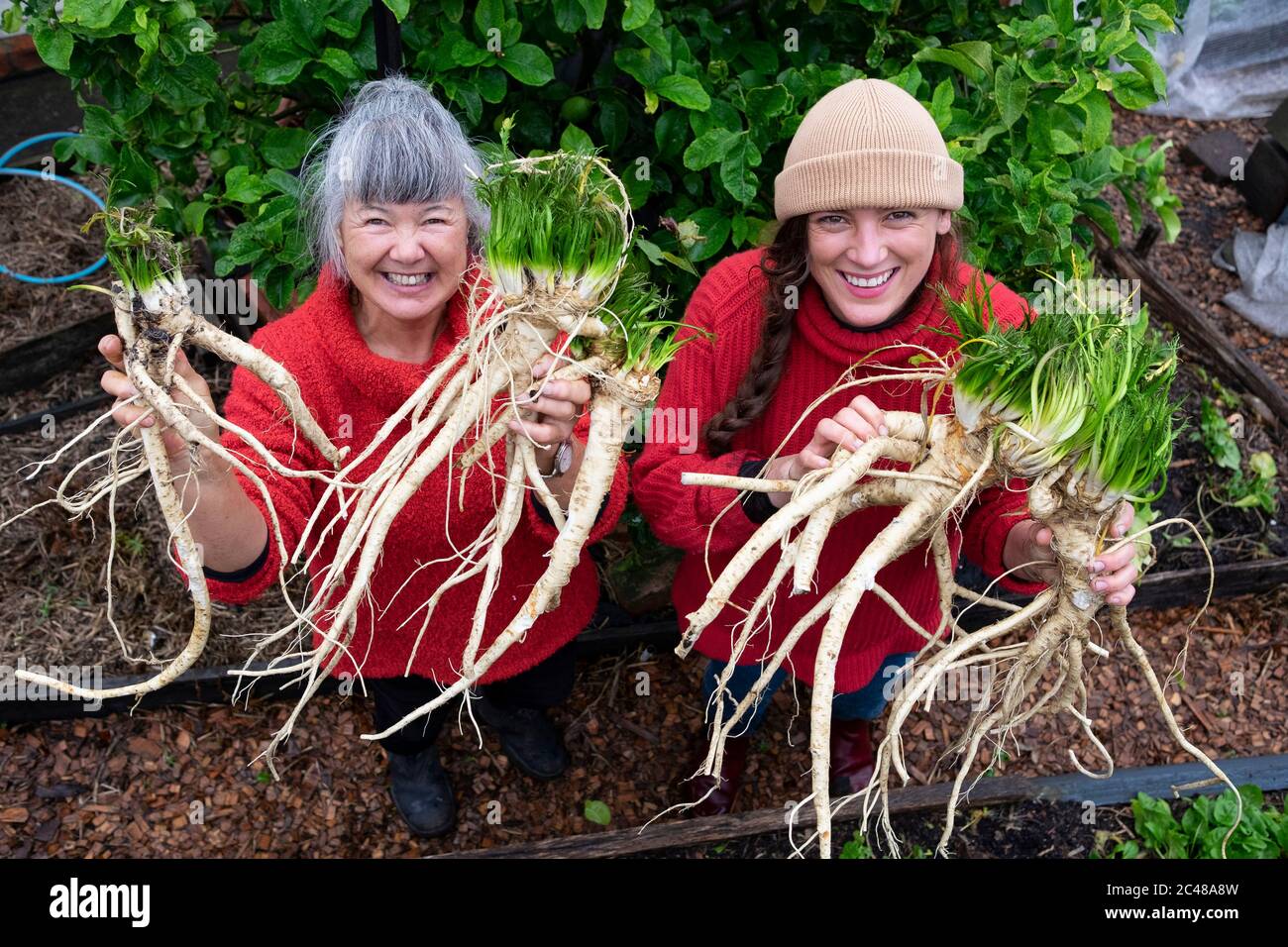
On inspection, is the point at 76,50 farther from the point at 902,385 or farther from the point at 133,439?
the point at 902,385

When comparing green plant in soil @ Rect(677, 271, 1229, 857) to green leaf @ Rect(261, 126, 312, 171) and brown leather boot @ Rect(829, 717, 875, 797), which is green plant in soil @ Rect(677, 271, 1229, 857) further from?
green leaf @ Rect(261, 126, 312, 171)

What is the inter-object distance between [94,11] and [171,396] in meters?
0.80

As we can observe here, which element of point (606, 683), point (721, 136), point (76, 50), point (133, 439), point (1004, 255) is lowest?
point (606, 683)

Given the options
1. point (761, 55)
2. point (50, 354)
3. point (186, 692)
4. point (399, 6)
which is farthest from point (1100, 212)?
point (50, 354)

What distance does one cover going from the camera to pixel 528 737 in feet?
8.71

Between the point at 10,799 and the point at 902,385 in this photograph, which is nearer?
the point at 902,385

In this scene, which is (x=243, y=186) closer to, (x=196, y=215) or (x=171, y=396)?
(x=196, y=215)

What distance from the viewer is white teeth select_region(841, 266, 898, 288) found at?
1701 millimetres

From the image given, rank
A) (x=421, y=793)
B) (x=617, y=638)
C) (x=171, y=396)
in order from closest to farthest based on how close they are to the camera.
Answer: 1. (x=171, y=396)
2. (x=421, y=793)
3. (x=617, y=638)

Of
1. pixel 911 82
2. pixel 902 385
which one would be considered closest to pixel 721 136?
pixel 911 82

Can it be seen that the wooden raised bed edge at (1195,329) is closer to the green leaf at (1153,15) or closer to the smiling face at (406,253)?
the green leaf at (1153,15)

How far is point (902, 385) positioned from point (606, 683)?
1.43m

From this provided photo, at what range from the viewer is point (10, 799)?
257 centimetres

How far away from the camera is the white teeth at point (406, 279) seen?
67.1 inches
